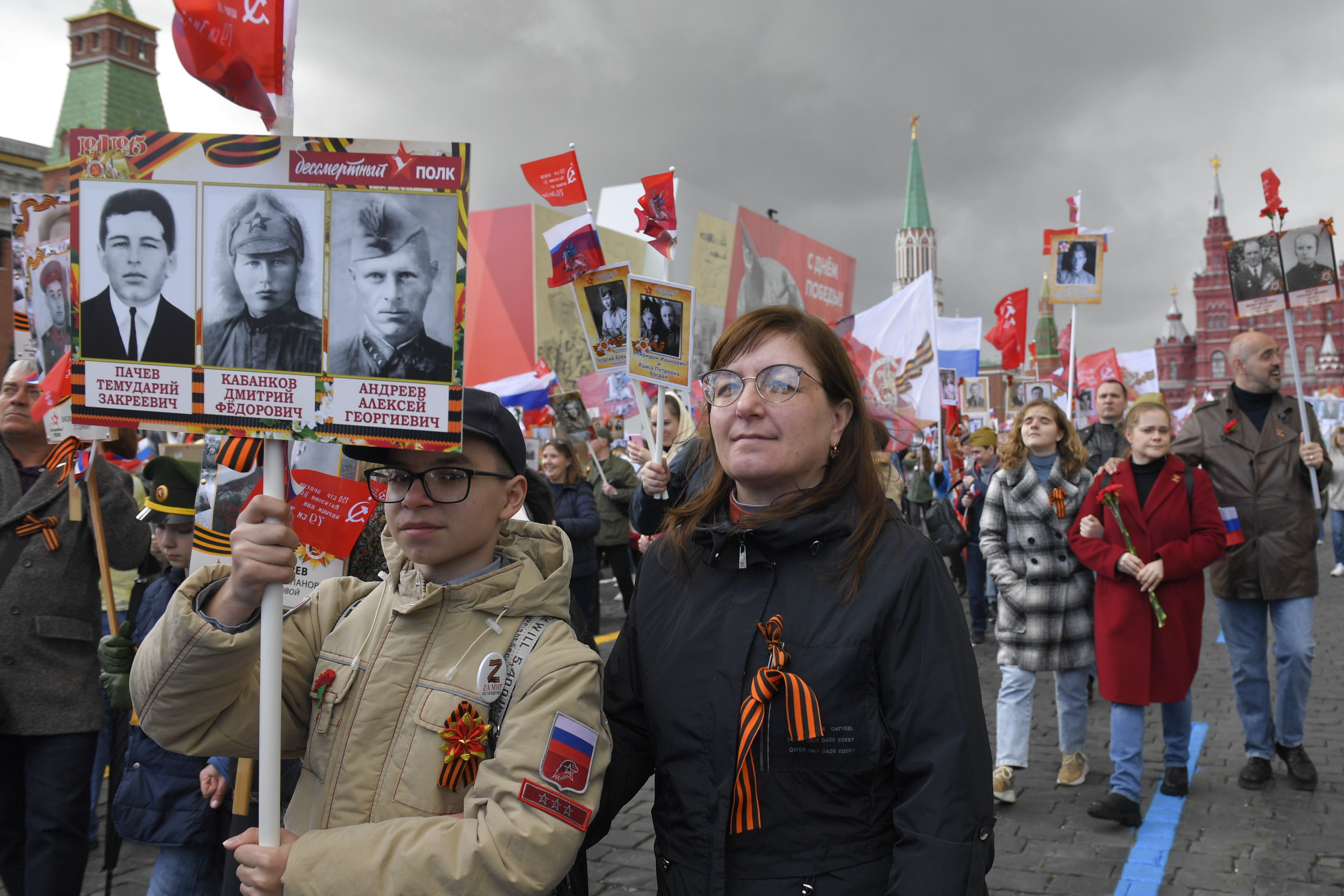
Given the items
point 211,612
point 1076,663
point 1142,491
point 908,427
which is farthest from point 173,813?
point 908,427

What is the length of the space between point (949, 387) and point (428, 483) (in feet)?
53.0

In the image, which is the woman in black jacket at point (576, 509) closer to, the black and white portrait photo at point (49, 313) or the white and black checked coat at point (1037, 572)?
the white and black checked coat at point (1037, 572)

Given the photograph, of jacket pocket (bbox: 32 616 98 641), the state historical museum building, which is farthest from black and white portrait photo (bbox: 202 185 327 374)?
the state historical museum building

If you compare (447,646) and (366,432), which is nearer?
(366,432)

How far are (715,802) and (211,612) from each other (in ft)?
3.32

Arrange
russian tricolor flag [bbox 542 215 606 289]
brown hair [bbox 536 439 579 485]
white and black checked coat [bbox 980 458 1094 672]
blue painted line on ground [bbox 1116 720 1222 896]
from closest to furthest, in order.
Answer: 1. blue painted line on ground [bbox 1116 720 1222 896]
2. white and black checked coat [bbox 980 458 1094 672]
3. russian tricolor flag [bbox 542 215 606 289]
4. brown hair [bbox 536 439 579 485]

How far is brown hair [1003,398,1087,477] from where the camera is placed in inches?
212

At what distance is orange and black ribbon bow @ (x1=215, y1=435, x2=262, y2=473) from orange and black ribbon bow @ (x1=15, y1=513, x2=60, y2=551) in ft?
7.31

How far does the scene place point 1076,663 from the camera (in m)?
5.07

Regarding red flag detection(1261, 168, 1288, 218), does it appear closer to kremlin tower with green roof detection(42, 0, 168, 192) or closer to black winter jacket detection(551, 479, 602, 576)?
black winter jacket detection(551, 479, 602, 576)

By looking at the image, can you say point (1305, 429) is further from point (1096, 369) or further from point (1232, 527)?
point (1096, 369)

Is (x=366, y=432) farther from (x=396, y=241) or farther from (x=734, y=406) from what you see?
(x=734, y=406)

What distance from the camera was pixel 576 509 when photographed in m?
7.67

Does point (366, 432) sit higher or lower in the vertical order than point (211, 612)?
higher
